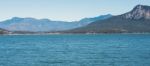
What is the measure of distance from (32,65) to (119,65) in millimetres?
13739

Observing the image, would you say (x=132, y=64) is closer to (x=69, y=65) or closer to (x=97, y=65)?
(x=97, y=65)

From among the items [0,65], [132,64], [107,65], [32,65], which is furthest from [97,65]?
[0,65]

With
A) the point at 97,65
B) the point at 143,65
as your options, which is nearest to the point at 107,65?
the point at 97,65

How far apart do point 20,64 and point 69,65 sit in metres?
8.75

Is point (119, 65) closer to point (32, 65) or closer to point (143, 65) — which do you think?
point (143, 65)

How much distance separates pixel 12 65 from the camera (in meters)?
64.6

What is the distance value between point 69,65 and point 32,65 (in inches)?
236

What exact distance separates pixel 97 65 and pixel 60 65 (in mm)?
5830

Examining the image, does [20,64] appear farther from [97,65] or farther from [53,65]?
[97,65]

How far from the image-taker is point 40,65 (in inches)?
2486

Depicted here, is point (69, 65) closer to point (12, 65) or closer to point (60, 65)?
point (60, 65)

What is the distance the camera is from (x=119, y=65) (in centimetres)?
6209

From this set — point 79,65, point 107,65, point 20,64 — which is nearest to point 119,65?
point 107,65

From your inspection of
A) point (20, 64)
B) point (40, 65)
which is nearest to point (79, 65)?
point (40, 65)
